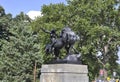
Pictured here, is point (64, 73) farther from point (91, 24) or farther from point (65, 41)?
point (91, 24)

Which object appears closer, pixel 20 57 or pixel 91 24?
pixel 20 57

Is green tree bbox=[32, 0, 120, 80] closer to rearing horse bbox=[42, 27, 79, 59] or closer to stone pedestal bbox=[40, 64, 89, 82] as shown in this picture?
rearing horse bbox=[42, 27, 79, 59]

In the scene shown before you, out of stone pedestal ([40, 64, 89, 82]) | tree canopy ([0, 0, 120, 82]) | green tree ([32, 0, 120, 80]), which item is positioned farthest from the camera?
green tree ([32, 0, 120, 80])

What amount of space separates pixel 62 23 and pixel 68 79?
3047 cm

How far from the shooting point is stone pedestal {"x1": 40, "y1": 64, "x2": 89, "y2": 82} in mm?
14031

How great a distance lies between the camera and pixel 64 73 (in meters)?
14.0

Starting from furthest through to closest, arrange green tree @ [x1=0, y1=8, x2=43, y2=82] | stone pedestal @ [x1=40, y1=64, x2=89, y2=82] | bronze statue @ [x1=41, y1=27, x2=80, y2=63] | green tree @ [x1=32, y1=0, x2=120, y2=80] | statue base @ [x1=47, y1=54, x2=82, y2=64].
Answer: green tree @ [x1=32, y1=0, x2=120, y2=80]
green tree @ [x1=0, y1=8, x2=43, y2=82]
bronze statue @ [x1=41, y1=27, x2=80, y2=63]
statue base @ [x1=47, y1=54, x2=82, y2=64]
stone pedestal @ [x1=40, y1=64, x2=89, y2=82]

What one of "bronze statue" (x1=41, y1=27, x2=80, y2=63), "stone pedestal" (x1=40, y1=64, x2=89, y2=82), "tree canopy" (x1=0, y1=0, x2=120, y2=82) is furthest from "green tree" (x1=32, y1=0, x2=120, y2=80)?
"stone pedestal" (x1=40, y1=64, x2=89, y2=82)

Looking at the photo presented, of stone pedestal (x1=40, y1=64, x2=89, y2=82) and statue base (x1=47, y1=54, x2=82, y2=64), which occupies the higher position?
statue base (x1=47, y1=54, x2=82, y2=64)

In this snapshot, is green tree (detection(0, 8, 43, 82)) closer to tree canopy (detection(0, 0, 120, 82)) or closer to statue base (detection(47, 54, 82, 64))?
tree canopy (detection(0, 0, 120, 82))

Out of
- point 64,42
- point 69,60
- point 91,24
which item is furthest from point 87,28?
point 69,60

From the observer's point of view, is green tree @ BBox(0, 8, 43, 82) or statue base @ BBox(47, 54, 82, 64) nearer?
statue base @ BBox(47, 54, 82, 64)

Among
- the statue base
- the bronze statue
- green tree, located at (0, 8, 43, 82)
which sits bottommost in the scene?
green tree, located at (0, 8, 43, 82)

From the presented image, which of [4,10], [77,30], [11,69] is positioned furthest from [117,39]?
[4,10]
